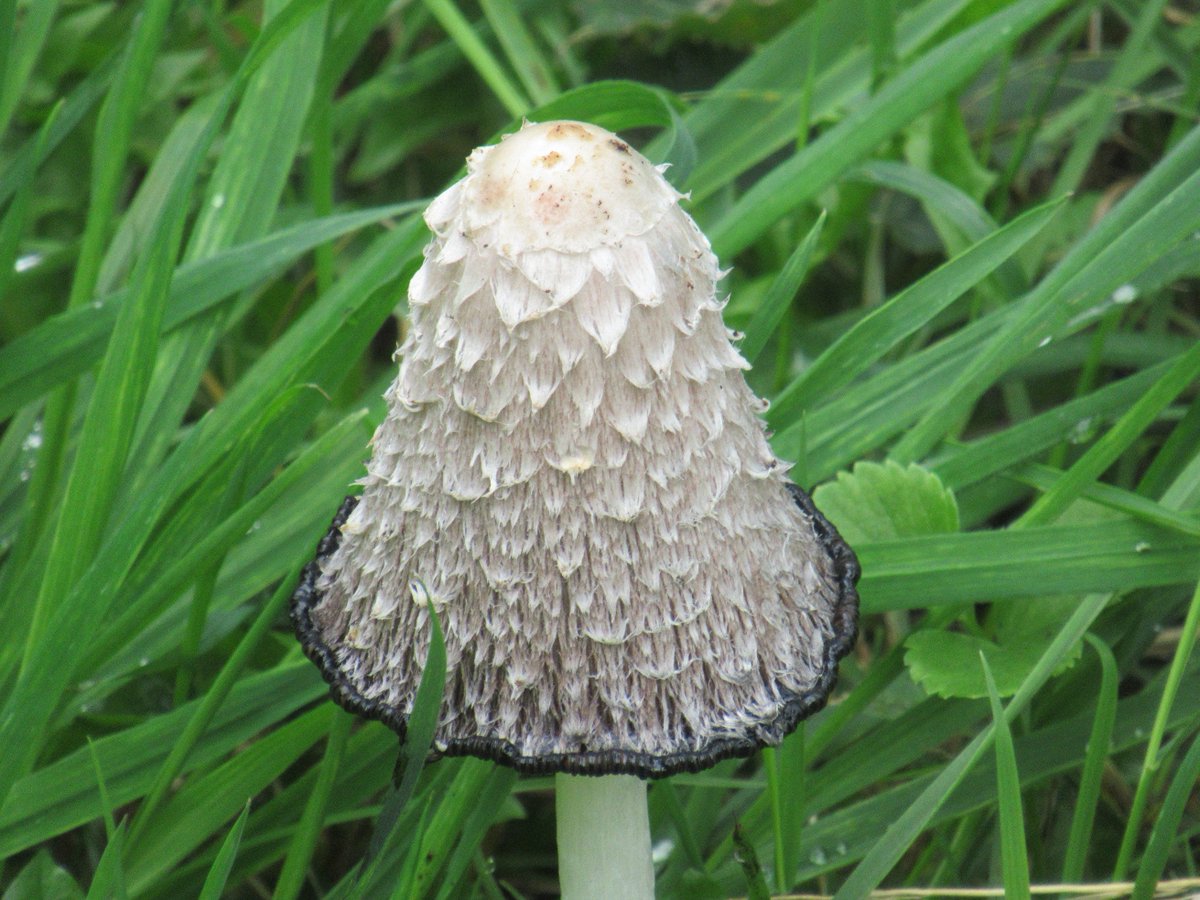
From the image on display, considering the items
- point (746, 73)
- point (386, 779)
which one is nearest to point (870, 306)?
point (746, 73)

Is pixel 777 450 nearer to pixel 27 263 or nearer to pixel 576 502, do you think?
pixel 576 502

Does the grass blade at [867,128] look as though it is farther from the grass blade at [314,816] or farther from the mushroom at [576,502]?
the grass blade at [314,816]

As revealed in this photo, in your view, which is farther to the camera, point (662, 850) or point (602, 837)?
point (662, 850)

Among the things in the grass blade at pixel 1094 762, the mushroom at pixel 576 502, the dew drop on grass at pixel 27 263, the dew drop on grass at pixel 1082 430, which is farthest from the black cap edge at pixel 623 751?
the dew drop on grass at pixel 27 263

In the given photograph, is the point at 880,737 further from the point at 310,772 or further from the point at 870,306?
the point at 870,306

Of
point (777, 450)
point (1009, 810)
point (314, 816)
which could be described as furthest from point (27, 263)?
point (1009, 810)

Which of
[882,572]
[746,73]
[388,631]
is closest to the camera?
[388,631]

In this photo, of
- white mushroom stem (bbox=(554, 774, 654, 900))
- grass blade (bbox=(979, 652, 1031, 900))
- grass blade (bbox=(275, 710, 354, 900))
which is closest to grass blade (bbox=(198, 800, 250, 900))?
grass blade (bbox=(275, 710, 354, 900))
